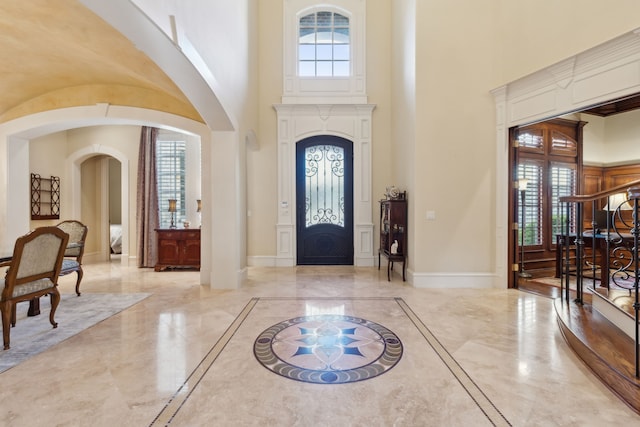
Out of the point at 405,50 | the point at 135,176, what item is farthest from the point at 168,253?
the point at 405,50

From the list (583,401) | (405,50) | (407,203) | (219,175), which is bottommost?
(583,401)

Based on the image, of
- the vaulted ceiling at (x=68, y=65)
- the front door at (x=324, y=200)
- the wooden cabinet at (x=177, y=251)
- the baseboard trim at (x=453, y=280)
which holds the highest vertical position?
the vaulted ceiling at (x=68, y=65)

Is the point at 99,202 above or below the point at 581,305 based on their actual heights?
above

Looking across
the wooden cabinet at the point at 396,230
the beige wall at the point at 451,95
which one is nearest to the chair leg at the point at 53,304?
the beige wall at the point at 451,95

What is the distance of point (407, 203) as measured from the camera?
16.9 feet

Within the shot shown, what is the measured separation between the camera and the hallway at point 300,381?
1801mm

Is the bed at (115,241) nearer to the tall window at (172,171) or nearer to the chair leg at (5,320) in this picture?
the tall window at (172,171)

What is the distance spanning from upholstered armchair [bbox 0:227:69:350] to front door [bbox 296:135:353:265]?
13.4 ft

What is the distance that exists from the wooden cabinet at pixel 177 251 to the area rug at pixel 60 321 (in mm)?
1553

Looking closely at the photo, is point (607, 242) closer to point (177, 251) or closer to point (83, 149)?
point (177, 251)

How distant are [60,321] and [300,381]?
291cm

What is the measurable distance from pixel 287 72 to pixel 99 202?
17.4ft

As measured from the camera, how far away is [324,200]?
→ 6566 mm

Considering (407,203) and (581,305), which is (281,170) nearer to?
(407,203)
